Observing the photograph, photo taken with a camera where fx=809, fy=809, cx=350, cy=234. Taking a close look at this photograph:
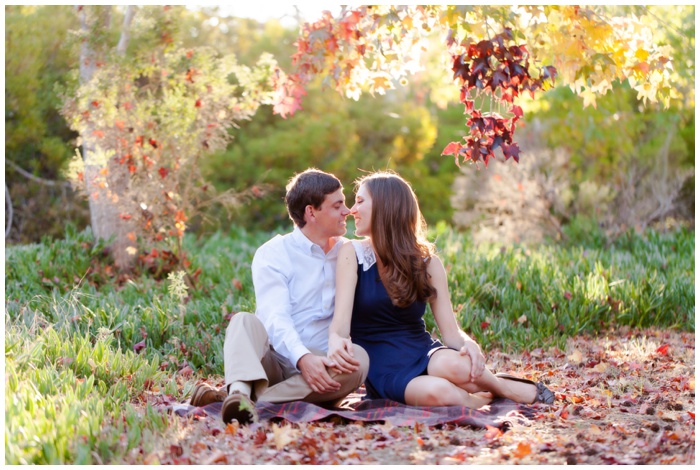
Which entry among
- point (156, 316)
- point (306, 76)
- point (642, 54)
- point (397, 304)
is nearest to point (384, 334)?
point (397, 304)

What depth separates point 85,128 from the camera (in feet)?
23.3

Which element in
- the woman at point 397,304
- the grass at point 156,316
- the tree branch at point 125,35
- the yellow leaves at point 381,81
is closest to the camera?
the grass at point 156,316

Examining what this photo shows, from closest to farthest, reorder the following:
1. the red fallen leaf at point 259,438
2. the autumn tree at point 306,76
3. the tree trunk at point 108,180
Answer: the red fallen leaf at point 259,438 < the autumn tree at point 306,76 < the tree trunk at point 108,180

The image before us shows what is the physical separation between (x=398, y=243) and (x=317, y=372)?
804 mm

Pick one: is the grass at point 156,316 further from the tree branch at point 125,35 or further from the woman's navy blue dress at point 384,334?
the tree branch at point 125,35

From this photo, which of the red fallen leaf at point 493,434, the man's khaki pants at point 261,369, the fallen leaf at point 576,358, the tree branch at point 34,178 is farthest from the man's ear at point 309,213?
the tree branch at point 34,178

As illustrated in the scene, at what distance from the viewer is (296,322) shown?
430 centimetres

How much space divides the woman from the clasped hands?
127mm

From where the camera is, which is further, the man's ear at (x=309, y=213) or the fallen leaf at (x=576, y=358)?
the fallen leaf at (x=576, y=358)

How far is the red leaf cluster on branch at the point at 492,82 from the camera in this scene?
450 centimetres

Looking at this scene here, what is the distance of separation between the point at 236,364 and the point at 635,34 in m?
3.23

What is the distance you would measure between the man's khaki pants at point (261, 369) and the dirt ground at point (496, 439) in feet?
0.77

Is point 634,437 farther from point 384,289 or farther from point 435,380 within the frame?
point 384,289

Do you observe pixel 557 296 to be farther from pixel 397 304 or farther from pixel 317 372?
pixel 317 372
